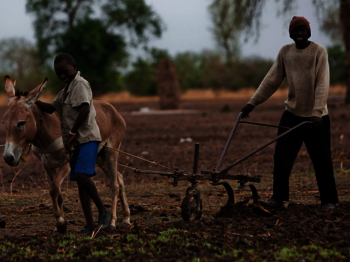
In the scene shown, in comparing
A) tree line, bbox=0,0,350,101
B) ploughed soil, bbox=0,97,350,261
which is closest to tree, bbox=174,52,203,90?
tree line, bbox=0,0,350,101

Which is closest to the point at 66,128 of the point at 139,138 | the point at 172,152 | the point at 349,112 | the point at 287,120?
the point at 287,120

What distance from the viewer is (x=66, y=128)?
5.66 metres

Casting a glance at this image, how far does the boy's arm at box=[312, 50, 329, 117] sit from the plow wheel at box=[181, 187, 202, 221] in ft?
5.50

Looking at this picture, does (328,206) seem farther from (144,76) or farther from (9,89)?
(144,76)

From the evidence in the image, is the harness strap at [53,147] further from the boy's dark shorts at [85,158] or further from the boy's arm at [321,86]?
the boy's arm at [321,86]

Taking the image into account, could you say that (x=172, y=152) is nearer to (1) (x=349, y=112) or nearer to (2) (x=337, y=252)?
(2) (x=337, y=252)

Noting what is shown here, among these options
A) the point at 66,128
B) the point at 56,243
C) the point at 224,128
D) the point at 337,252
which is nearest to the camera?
the point at 337,252

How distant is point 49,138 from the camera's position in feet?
19.2

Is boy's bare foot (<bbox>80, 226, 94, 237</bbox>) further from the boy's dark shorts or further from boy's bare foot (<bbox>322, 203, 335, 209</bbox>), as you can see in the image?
boy's bare foot (<bbox>322, 203, 335, 209</bbox>)

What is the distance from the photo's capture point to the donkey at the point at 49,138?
544cm

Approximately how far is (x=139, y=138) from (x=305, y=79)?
418 inches

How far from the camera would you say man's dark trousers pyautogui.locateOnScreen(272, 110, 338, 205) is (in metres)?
6.69

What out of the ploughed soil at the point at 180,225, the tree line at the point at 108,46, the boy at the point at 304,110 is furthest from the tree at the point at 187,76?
the boy at the point at 304,110

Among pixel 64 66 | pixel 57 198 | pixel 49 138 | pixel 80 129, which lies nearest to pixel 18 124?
pixel 49 138
